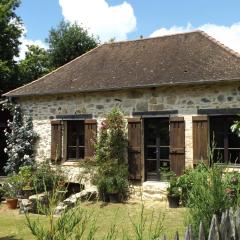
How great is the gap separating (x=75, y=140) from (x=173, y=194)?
167 inches

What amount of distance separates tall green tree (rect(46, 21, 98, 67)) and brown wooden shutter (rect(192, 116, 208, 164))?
1358cm

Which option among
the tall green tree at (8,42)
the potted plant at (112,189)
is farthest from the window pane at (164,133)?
the tall green tree at (8,42)

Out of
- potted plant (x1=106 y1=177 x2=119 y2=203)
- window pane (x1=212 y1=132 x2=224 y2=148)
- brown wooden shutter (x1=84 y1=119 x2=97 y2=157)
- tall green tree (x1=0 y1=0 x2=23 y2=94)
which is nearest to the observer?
window pane (x1=212 y1=132 x2=224 y2=148)

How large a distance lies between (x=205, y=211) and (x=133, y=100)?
22.8 feet

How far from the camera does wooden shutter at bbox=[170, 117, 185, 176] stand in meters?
11.1

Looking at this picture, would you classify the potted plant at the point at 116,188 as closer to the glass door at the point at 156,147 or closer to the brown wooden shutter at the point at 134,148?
the brown wooden shutter at the point at 134,148

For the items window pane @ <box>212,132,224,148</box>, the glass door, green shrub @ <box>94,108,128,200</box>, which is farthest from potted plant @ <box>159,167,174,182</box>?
window pane @ <box>212,132,224,148</box>

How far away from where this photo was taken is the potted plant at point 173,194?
407 inches

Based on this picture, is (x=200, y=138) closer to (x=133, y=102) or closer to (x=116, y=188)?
(x=133, y=102)

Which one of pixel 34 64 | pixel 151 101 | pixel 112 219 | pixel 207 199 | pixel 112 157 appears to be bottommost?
pixel 112 219

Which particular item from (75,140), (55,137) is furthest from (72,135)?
(55,137)

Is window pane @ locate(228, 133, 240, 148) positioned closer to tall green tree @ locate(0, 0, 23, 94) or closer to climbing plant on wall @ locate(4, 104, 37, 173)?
climbing plant on wall @ locate(4, 104, 37, 173)

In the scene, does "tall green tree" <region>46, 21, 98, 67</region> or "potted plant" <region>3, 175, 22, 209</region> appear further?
"tall green tree" <region>46, 21, 98, 67</region>

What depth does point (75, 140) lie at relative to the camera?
1336 cm
